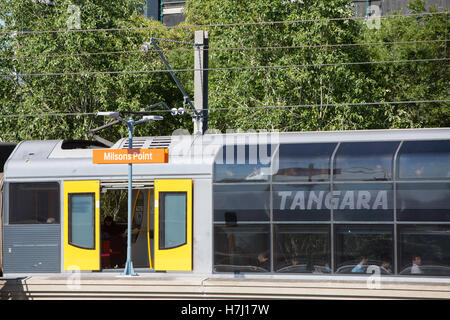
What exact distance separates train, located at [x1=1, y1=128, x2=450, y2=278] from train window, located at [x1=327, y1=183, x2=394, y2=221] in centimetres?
2

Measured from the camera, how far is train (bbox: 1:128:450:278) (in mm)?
14805

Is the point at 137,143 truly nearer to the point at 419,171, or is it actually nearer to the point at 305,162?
the point at 305,162

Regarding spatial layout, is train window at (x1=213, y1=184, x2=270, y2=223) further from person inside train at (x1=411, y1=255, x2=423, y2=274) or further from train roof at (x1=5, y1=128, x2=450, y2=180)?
person inside train at (x1=411, y1=255, x2=423, y2=274)

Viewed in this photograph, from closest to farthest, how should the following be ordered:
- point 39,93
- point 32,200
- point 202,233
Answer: point 202,233, point 32,200, point 39,93

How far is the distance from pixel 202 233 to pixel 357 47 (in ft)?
62.7

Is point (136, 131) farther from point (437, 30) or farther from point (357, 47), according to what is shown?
point (437, 30)

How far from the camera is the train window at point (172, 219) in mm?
16359

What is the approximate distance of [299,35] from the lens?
31.2 meters

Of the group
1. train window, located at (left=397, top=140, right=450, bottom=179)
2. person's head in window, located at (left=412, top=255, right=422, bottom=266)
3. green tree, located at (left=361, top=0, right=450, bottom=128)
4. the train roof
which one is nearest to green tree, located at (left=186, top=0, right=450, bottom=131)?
green tree, located at (left=361, top=0, right=450, bottom=128)

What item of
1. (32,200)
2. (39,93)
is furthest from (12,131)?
(32,200)

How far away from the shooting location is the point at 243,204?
15.8 meters

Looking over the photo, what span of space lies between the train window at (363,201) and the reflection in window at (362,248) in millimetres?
193

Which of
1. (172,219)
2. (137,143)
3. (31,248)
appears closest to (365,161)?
(172,219)

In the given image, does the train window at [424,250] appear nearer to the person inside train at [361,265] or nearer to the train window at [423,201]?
the train window at [423,201]
